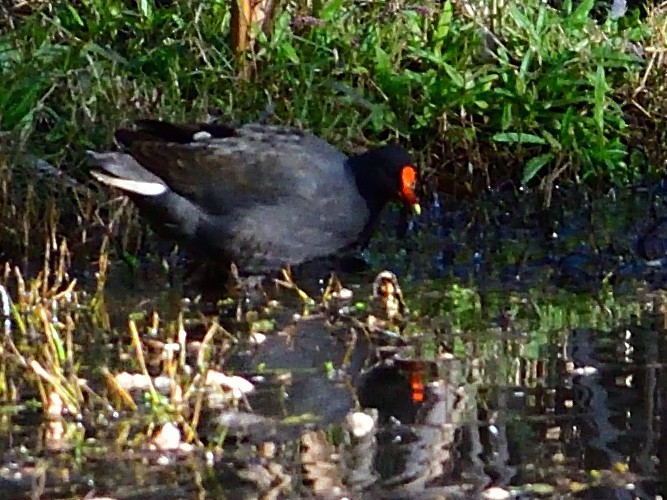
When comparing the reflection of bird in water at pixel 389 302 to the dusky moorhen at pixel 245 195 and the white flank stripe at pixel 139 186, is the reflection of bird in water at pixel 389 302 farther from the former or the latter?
the white flank stripe at pixel 139 186

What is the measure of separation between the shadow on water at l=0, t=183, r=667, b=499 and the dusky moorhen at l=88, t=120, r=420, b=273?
0.24 meters

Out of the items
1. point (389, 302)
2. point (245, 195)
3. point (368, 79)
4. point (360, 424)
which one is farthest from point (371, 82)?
point (360, 424)

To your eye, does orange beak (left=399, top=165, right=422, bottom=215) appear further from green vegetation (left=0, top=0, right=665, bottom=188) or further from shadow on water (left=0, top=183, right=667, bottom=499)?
green vegetation (left=0, top=0, right=665, bottom=188)

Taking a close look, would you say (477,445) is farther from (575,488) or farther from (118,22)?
(118,22)

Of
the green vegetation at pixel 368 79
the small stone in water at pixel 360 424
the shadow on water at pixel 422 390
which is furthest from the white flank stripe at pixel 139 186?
the small stone in water at pixel 360 424

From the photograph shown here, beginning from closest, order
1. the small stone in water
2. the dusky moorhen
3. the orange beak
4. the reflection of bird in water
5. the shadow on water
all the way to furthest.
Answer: the shadow on water
the small stone in water
the reflection of bird in water
the dusky moorhen
the orange beak

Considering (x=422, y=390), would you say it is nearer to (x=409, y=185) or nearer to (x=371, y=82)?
(x=409, y=185)

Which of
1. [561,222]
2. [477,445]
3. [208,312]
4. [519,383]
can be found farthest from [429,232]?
[477,445]

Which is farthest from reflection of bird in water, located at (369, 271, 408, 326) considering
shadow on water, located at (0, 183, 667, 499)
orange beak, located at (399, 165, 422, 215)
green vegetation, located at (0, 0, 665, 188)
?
green vegetation, located at (0, 0, 665, 188)

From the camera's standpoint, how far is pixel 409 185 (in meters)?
6.54

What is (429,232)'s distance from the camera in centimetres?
719

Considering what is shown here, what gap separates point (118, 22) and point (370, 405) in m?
4.19

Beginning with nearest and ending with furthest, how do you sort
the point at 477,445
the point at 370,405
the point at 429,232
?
the point at 477,445, the point at 370,405, the point at 429,232

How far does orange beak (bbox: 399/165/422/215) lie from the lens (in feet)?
21.3
